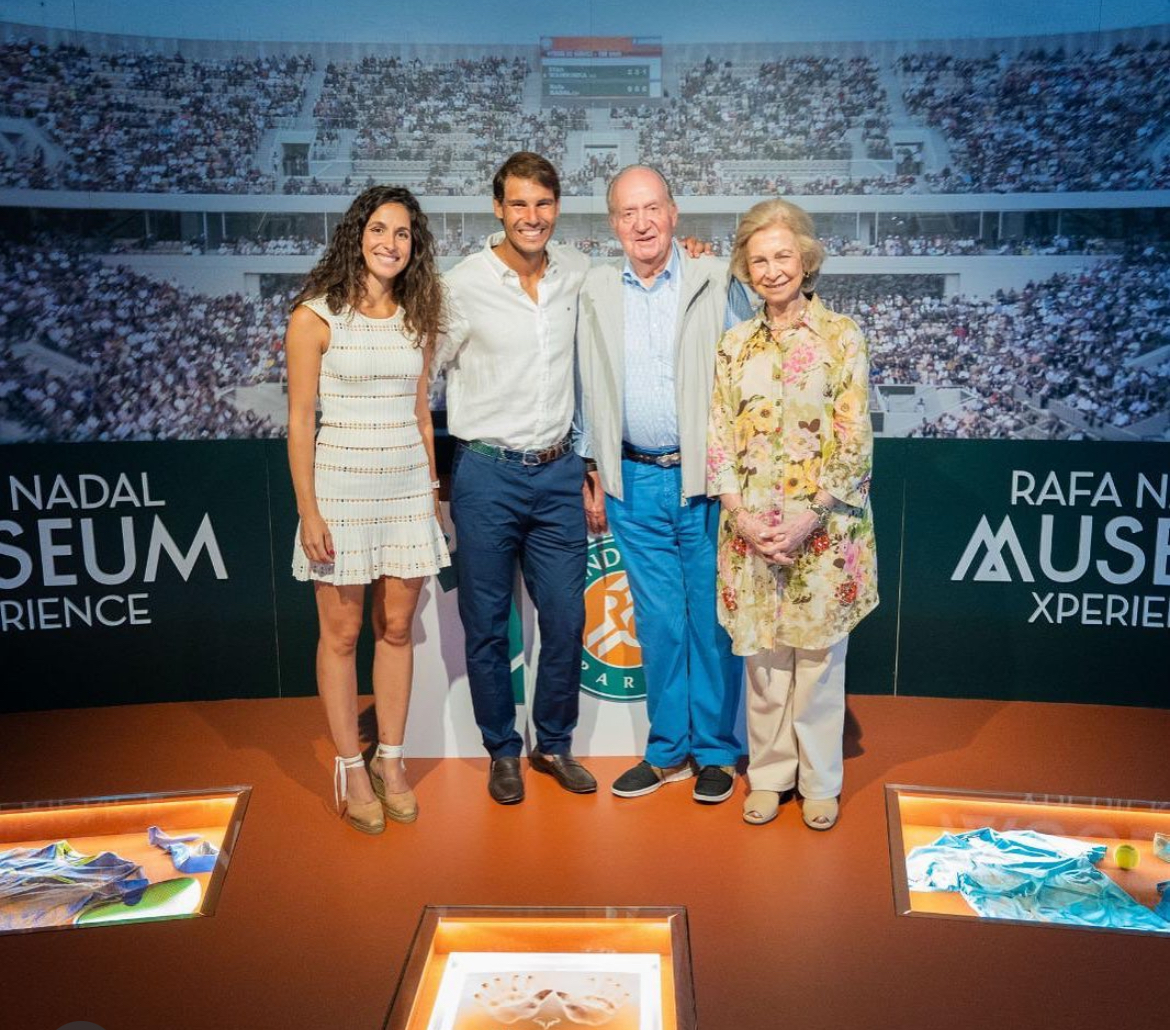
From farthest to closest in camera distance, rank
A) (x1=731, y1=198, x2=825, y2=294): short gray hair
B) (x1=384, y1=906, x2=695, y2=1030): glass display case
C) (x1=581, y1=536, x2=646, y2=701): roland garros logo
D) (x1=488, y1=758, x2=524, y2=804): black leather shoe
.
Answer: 1. (x1=581, y1=536, x2=646, y2=701): roland garros logo
2. (x1=488, y1=758, x2=524, y2=804): black leather shoe
3. (x1=731, y1=198, x2=825, y2=294): short gray hair
4. (x1=384, y1=906, x2=695, y2=1030): glass display case

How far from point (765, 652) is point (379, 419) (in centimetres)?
119

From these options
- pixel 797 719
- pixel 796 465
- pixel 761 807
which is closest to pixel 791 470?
pixel 796 465

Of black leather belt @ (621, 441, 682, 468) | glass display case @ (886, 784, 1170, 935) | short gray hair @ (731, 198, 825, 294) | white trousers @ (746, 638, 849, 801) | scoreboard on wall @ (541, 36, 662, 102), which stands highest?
scoreboard on wall @ (541, 36, 662, 102)

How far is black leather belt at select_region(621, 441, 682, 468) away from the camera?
10.3 feet

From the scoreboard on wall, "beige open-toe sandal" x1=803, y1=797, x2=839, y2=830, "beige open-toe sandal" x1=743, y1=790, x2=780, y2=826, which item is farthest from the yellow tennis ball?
the scoreboard on wall

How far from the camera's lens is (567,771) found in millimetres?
3365

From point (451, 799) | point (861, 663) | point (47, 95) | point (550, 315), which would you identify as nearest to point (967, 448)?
point (861, 663)

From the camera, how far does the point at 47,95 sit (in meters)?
4.42

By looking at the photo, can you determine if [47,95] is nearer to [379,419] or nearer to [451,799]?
[379,419]

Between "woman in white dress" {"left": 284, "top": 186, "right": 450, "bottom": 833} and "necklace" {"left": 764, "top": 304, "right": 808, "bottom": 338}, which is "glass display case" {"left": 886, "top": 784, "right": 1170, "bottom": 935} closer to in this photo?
"necklace" {"left": 764, "top": 304, "right": 808, "bottom": 338}

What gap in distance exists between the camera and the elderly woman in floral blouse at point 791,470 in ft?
9.27

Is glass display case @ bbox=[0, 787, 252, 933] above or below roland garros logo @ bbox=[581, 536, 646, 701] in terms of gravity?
below

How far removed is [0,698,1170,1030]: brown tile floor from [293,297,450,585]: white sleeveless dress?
30.9 inches

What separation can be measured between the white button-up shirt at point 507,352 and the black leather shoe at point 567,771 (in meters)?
0.97
